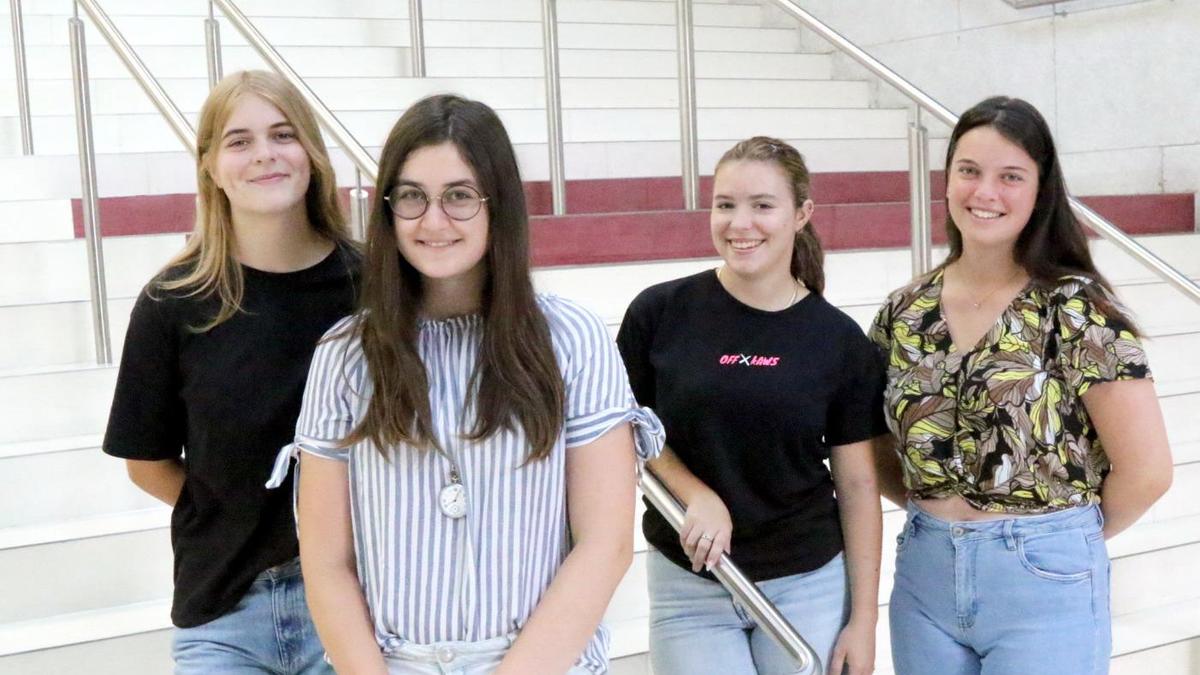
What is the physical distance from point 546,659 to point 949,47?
16.7 feet

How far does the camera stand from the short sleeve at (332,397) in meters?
1.58

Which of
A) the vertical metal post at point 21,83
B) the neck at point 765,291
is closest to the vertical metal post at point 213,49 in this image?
the vertical metal post at point 21,83

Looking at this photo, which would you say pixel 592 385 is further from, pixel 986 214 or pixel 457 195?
pixel 986 214

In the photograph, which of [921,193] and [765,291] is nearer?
[765,291]

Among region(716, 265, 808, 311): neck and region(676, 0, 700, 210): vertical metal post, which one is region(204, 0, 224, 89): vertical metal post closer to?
region(676, 0, 700, 210): vertical metal post

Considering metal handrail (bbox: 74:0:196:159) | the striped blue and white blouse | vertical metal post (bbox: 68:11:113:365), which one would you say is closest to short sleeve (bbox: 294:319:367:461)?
the striped blue and white blouse

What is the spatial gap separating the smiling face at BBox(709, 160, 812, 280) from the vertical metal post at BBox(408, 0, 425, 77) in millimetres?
3140

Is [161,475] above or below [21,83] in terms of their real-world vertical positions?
below

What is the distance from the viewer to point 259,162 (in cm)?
181

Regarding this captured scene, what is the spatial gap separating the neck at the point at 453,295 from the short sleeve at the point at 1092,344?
86 centimetres

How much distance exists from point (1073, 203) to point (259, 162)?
2.12 meters

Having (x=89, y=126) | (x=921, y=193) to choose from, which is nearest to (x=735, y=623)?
(x=921, y=193)

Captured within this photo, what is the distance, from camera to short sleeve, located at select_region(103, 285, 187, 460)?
1783 mm

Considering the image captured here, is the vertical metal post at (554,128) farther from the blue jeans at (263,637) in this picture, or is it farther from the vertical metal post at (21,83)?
A: the blue jeans at (263,637)
